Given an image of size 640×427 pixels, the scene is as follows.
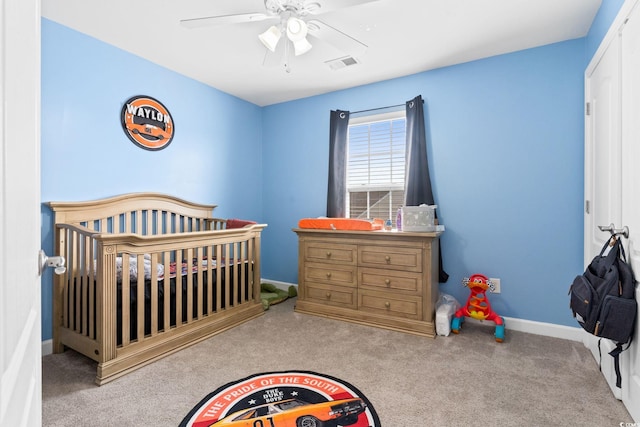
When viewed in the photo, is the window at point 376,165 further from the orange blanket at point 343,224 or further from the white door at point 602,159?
the white door at point 602,159

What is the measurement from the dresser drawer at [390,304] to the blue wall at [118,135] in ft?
6.18

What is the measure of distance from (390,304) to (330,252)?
708 millimetres

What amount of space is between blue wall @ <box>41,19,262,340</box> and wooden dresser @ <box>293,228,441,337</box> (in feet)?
4.19

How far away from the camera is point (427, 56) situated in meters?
2.80

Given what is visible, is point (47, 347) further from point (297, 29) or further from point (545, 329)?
point (545, 329)

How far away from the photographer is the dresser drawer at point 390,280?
2646 millimetres

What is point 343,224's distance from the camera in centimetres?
298

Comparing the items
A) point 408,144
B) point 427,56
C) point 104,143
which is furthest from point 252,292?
point 427,56

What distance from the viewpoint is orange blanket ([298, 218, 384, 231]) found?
2896 mm

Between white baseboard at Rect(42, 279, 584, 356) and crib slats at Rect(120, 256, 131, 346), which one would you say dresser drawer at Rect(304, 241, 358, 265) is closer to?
white baseboard at Rect(42, 279, 584, 356)

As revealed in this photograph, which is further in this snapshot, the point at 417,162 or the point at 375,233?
the point at 417,162
